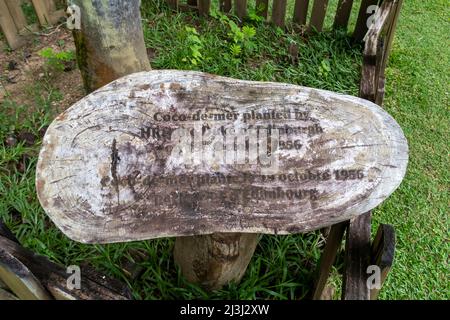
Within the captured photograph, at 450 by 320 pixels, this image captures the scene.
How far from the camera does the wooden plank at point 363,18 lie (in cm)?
353

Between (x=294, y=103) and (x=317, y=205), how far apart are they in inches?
20.3

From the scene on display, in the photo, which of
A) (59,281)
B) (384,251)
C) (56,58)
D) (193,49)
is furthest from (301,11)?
(59,281)

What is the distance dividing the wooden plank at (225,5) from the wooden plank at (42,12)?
167 centimetres

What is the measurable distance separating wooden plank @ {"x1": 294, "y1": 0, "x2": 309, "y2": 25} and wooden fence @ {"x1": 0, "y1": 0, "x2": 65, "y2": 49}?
2.27 m

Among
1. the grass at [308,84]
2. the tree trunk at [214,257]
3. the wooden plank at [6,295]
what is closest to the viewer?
the wooden plank at [6,295]

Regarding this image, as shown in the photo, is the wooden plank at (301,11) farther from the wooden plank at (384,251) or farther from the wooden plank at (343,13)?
the wooden plank at (384,251)

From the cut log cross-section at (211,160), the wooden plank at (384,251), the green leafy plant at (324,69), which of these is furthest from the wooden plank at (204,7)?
the wooden plank at (384,251)

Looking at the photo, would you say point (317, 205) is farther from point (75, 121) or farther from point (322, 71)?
point (322, 71)

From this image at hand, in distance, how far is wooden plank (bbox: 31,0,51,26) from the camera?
3465 millimetres

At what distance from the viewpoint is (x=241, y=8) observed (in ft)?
12.5

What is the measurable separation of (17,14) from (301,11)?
2619 millimetres

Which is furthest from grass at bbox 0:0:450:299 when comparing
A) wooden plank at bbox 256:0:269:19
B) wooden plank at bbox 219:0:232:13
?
wooden plank at bbox 219:0:232:13

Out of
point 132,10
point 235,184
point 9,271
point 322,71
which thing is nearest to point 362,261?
point 235,184

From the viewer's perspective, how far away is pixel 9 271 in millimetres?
1213
